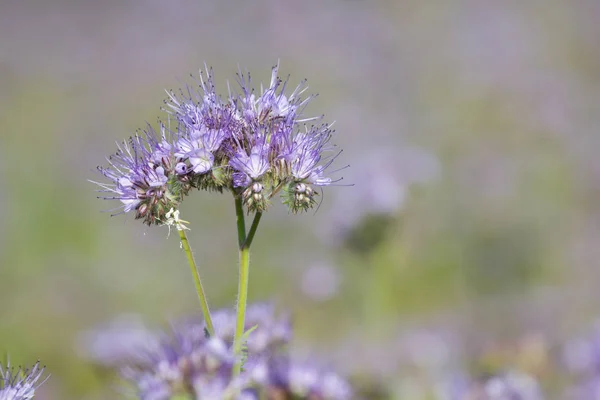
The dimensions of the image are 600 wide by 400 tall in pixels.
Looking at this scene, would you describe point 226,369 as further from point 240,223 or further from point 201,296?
point 240,223

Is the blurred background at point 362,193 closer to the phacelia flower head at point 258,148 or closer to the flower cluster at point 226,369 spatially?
the flower cluster at point 226,369

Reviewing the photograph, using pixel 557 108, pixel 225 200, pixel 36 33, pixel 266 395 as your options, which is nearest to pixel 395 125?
pixel 557 108

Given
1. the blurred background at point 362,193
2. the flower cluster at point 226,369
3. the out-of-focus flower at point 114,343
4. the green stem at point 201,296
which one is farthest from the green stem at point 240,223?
the out-of-focus flower at point 114,343

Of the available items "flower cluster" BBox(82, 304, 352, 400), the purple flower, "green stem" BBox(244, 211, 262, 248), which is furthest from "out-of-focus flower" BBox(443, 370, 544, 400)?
the purple flower

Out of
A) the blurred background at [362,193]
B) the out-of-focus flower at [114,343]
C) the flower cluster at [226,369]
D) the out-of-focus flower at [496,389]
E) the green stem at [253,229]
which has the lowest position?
the flower cluster at [226,369]

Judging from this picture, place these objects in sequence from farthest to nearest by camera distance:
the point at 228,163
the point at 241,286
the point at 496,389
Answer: the point at 496,389, the point at 228,163, the point at 241,286

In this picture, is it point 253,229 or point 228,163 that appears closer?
point 253,229

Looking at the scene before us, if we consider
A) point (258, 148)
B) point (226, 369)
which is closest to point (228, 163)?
point (258, 148)
